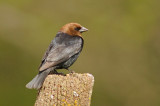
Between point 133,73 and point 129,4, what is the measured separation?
2.50m

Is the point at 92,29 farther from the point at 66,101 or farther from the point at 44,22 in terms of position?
the point at 66,101

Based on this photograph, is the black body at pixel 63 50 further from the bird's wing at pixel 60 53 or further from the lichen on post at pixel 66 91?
the lichen on post at pixel 66 91

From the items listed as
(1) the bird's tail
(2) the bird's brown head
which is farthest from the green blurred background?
(1) the bird's tail

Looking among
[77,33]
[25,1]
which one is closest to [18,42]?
[25,1]

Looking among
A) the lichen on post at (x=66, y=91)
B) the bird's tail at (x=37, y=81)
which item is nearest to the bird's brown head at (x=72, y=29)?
the bird's tail at (x=37, y=81)

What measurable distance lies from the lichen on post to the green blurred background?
7.05 m

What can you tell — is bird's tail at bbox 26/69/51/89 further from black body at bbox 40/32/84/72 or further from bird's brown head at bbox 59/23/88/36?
bird's brown head at bbox 59/23/88/36

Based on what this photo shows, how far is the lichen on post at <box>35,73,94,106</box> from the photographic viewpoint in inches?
197

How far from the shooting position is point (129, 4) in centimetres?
1567

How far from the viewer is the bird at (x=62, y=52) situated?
693 centimetres

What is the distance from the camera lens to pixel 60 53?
724 centimetres

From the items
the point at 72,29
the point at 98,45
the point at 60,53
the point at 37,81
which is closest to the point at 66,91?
the point at 37,81

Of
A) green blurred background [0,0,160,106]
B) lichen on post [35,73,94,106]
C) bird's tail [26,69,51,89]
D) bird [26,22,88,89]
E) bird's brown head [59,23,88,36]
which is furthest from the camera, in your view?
green blurred background [0,0,160,106]

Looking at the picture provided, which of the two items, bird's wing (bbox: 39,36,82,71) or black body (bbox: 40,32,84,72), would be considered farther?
black body (bbox: 40,32,84,72)
